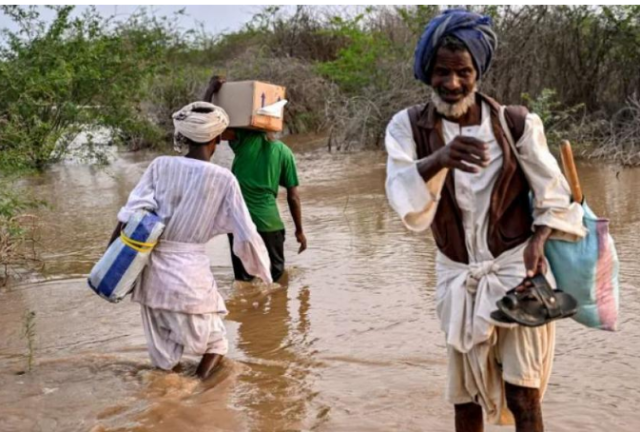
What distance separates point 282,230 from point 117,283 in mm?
2340

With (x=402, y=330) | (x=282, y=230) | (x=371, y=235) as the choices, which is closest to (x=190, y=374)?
(x=402, y=330)

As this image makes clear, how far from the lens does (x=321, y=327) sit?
5.65m

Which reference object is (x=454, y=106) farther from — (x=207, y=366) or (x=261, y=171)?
(x=261, y=171)

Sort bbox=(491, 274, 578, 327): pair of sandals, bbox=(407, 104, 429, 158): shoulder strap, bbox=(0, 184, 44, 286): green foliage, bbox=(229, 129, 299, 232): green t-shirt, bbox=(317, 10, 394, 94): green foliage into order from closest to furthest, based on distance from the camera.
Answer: bbox=(491, 274, 578, 327): pair of sandals → bbox=(407, 104, 429, 158): shoulder strap → bbox=(229, 129, 299, 232): green t-shirt → bbox=(0, 184, 44, 286): green foliage → bbox=(317, 10, 394, 94): green foliage

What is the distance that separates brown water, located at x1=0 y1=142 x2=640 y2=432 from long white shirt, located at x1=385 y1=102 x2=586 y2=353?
103 centimetres

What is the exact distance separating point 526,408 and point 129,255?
219cm

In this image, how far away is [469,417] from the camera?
324cm

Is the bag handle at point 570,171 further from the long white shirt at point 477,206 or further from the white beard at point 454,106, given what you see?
the white beard at point 454,106

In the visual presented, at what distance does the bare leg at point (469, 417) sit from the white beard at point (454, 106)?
Result: 3.35 ft

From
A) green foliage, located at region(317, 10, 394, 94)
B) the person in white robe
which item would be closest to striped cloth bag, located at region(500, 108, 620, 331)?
the person in white robe

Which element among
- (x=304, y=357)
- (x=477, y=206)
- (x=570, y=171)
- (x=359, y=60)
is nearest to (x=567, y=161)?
(x=570, y=171)

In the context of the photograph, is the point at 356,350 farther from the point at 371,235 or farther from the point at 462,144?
the point at 371,235

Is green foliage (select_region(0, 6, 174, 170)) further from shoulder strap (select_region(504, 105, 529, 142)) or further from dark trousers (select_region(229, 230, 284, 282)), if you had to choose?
shoulder strap (select_region(504, 105, 529, 142))

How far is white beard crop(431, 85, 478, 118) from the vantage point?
9.85 ft
